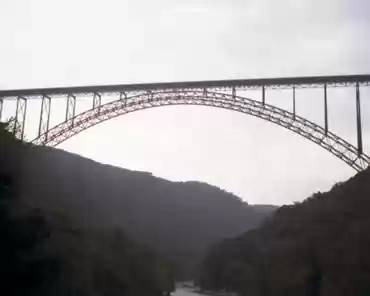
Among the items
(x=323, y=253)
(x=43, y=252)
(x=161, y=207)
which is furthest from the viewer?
(x=161, y=207)

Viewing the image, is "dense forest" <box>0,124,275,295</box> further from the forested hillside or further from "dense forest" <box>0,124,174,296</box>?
the forested hillside

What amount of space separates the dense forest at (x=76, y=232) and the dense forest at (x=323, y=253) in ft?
31.5

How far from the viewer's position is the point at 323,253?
111 ft

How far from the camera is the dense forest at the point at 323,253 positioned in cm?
2951

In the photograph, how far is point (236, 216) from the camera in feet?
486

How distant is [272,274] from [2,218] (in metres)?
30.8

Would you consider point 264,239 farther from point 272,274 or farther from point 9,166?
point 9,166

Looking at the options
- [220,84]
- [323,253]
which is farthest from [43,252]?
[220,84]

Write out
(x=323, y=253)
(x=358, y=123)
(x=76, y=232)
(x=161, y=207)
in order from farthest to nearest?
(x=161, y=207) < (x=358, y=123) < (x=323, y=253) < (x=76, y=232)

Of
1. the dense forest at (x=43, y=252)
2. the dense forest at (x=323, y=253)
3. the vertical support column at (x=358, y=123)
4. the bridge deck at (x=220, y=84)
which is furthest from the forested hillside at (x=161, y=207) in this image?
the vertical support column at (x=358, y=123)

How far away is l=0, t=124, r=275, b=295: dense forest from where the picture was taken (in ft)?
59.8

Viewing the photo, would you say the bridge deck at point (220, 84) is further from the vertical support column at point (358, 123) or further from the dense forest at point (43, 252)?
the dense forest at point (43, 252)

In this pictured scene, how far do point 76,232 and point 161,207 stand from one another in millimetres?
92053

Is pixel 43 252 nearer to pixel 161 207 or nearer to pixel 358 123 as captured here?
pixel 358 123
